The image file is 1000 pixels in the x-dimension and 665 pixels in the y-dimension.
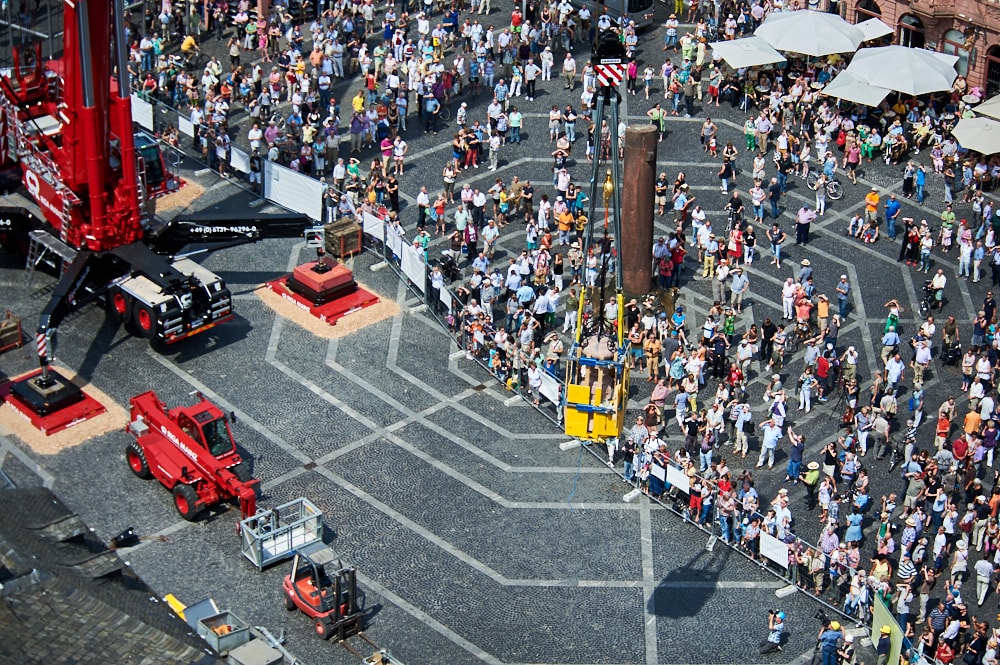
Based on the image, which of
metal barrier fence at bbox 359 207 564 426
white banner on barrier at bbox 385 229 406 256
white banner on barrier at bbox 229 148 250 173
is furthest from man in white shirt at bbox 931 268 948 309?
white banner on barrier at bbox 229 148 250 173

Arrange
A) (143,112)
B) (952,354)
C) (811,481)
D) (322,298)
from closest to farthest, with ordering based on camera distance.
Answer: (811,481), (952,354), (322,298), (143,112)

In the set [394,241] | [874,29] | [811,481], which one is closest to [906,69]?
[874,29]

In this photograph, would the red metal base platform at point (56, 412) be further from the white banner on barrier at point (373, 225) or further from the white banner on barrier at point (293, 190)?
the white banner on barrier at point (293, 190)

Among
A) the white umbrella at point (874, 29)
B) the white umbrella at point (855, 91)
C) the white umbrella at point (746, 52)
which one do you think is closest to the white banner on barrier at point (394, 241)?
the white umbrella at point (746, 52)

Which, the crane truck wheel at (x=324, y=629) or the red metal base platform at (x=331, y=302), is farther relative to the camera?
the red metal base platform at (x=331, y=302)

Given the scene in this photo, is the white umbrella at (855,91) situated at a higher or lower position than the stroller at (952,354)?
higher

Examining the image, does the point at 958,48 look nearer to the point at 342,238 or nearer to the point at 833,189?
the point at 833,189
